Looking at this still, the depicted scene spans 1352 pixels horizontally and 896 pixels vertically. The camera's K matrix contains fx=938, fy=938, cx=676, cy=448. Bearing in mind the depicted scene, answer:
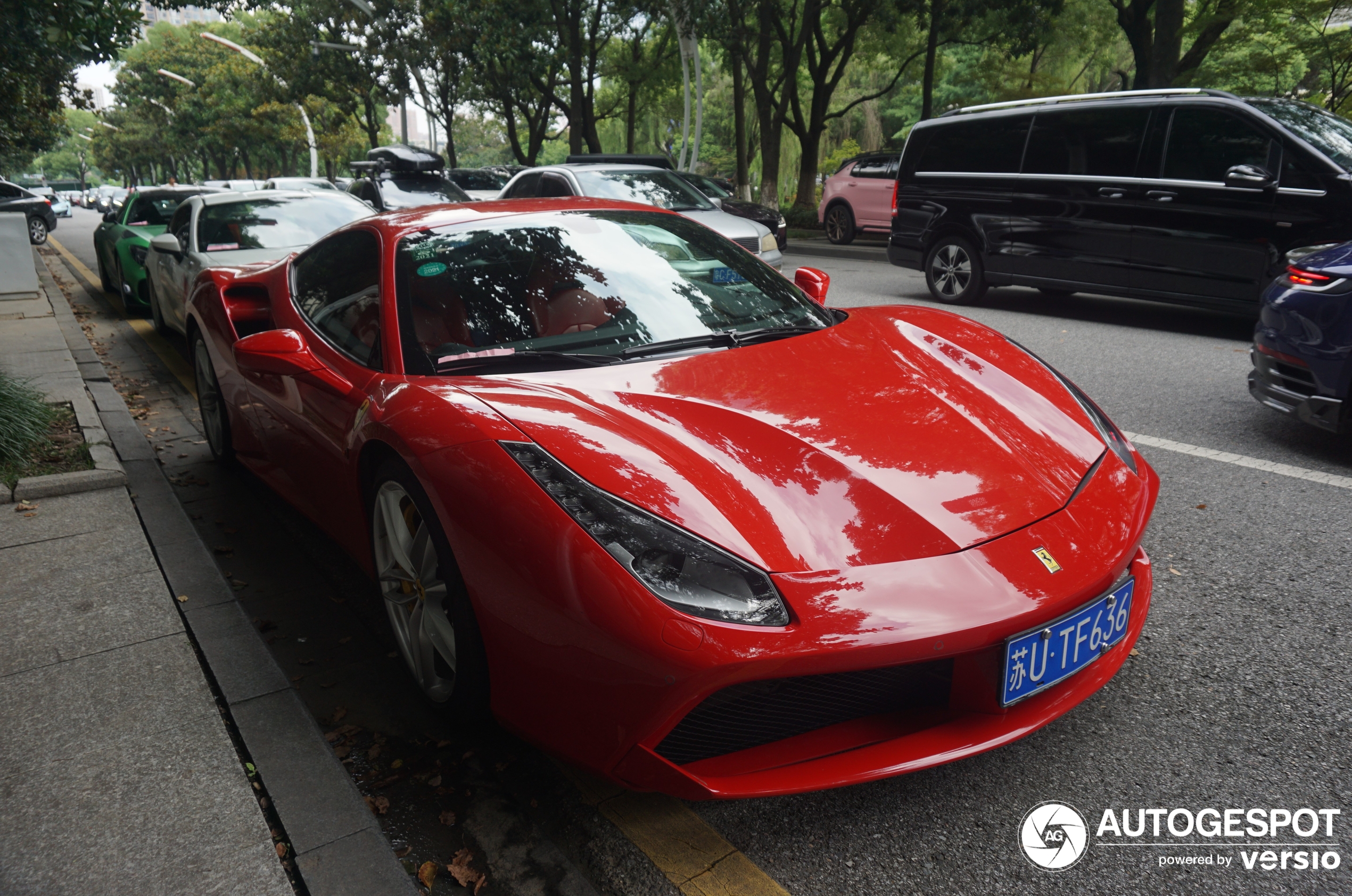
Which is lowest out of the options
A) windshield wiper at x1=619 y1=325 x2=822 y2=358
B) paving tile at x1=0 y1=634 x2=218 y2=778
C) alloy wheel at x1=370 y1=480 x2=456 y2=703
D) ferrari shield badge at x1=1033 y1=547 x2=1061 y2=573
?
paving tile at x1=0 y1=634 x2=218 y2=778

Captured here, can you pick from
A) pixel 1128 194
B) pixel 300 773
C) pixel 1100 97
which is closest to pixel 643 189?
pixel 1100 97

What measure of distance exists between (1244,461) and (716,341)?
9.71ft

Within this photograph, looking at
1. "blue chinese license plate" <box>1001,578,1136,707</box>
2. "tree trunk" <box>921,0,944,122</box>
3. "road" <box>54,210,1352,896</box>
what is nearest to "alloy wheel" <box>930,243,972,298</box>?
"road" <box>54,210,1352,896</box>

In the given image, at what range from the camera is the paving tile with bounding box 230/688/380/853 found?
213 centimetres

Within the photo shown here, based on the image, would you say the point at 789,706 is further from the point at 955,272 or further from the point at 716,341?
the point at 955,272

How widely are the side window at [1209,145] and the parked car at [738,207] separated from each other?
4141mm

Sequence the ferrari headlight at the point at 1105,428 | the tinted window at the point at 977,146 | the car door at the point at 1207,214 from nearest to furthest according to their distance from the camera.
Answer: the ferrari headlight at the point at 1105,428 → the car door at the point at 1207,214 → the tinted window at the point at 977,146

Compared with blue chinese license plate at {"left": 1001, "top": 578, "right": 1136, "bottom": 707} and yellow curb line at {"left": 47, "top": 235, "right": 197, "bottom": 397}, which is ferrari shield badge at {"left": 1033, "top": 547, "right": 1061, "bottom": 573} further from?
yellow curb line at {"left": 47, "top": 235, "right": 197, "bottom": 397}

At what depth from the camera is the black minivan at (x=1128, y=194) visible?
6.96 metres

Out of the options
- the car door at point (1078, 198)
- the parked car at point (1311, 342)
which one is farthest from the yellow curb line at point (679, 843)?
the car door at point (1078, 198)

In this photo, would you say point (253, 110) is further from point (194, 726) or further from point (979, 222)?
point (194, 726)

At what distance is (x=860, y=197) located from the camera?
1691cm

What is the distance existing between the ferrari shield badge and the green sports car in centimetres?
926

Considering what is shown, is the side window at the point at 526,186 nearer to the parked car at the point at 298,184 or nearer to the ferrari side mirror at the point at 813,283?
the parked car at the point at 298,184
